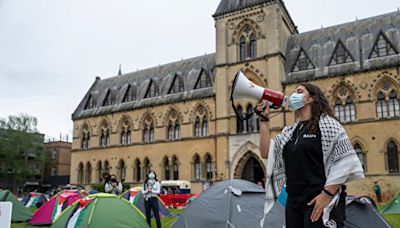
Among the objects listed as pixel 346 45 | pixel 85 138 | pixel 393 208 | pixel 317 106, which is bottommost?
pixel 393 208

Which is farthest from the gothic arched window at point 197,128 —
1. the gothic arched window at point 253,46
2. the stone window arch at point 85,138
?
the stone window arch at point 85,138

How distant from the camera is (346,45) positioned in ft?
89.5

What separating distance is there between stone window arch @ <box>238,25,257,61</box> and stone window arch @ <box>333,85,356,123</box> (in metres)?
7.11

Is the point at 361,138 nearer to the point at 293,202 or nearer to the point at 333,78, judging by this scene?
the point at 333,78

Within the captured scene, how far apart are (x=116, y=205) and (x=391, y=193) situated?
19025 mm

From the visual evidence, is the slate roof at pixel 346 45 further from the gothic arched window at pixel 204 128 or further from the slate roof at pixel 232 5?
the gothic arched window at pixel 204 128

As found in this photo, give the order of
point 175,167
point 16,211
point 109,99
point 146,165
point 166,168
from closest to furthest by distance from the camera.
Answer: point 16,211
point 175,167
point 166,168
point 146,165
point 109,99

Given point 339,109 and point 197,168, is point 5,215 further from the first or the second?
point 197,168

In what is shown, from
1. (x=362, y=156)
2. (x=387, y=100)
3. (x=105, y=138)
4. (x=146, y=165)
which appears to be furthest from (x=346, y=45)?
(x=105, y=138)

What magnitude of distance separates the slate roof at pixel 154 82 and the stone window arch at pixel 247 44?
372cm

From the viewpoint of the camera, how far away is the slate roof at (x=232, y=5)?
95.2 feet

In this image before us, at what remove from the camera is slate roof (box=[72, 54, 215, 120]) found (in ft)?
107

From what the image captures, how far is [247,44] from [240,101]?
4942mm

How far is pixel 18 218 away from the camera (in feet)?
49.1
